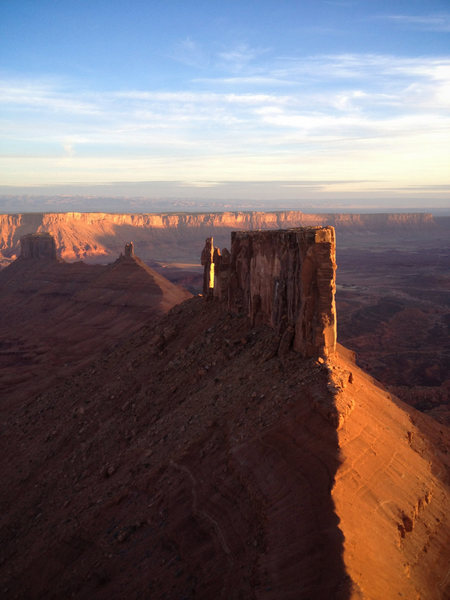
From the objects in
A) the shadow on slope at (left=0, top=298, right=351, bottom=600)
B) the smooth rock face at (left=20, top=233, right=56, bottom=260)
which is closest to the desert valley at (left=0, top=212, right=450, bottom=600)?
the shadow on slope at (left=0, top=298, right=351, bottom=600)

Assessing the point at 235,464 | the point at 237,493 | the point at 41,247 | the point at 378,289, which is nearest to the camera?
the point at 237,493

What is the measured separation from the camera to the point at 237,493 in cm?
1502

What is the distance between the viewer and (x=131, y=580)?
1429cm

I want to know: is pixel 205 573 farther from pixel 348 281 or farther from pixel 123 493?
pixel 348 281

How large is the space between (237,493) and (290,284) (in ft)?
29.9

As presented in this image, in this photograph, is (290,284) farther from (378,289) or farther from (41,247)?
(378,289)

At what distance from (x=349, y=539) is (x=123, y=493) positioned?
9075 millimetres

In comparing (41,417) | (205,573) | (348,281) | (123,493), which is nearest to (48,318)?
(41,417)

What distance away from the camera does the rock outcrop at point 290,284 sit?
19.2 meters

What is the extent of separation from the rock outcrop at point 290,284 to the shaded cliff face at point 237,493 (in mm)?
972

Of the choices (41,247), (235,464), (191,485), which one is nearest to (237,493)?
(235,464)

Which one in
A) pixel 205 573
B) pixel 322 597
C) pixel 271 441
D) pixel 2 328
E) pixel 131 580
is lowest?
pixel 2 328

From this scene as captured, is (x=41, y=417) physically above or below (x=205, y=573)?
below

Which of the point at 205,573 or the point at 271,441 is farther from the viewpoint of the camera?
the point at 271,441
